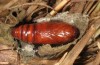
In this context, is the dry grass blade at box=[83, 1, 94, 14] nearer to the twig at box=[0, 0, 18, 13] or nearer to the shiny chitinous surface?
the shiny chitinous surface

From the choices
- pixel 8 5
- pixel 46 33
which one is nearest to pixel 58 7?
pixel 46 33

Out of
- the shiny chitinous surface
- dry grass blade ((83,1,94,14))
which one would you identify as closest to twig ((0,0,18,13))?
the shiny chitinous surface

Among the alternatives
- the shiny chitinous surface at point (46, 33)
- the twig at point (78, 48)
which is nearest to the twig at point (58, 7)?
the shiny chitinous surface at point (46, 33)

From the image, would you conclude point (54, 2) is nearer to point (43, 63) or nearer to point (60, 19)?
point (60, 19)

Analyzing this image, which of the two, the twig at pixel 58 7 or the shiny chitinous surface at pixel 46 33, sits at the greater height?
the twig at pixel 58 7

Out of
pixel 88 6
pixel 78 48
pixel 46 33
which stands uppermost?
pixel 88 6

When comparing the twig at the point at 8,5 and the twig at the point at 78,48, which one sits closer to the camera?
the twig at the point at 78,48

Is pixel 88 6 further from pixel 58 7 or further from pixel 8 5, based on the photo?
pixel 8 5

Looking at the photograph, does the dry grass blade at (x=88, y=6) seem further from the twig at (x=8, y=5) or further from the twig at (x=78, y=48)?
the twig at (x=8, y=5)
